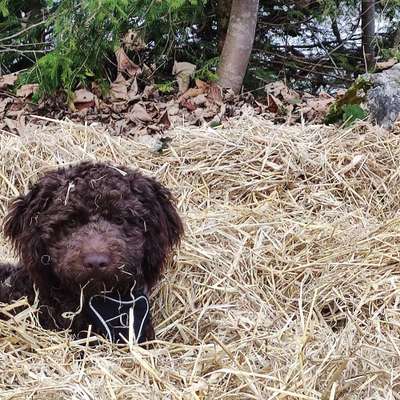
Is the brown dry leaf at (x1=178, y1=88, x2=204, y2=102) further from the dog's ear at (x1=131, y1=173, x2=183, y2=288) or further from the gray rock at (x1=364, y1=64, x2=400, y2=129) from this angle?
the dog's ear at (x1=131, y1=173, x2=183, y2=288)

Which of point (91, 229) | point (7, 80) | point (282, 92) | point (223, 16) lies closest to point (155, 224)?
point (91, 229)

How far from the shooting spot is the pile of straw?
113 inches

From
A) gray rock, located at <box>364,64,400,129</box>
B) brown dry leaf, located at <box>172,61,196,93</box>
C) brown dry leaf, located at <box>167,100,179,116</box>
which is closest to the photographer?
gray rock, located at <box>364,64,400,129</box>

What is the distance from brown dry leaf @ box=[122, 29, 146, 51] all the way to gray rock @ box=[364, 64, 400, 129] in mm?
2188

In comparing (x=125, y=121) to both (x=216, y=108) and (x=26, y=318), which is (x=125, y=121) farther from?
(x=26, y=318)

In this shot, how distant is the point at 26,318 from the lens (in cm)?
343

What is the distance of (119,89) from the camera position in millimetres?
6867

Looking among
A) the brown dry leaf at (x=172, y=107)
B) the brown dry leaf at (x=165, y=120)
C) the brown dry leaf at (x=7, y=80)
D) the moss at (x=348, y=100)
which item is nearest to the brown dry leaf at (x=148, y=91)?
the brown dry leaf at (x=172, y=107)

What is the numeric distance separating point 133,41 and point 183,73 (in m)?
0.55

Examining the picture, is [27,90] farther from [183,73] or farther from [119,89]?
[183,73]

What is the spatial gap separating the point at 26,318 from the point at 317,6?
19.4 ft

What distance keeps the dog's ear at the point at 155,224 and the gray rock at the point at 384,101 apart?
105 inches

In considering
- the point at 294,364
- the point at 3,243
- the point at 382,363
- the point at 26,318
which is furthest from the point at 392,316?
the point at 3,243

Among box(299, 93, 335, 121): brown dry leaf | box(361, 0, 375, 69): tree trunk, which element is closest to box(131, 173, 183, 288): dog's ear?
box(299, 93, 335, 121): brown dry leaf
